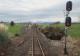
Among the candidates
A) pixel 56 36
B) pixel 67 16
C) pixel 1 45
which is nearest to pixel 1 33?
pixel 1 45

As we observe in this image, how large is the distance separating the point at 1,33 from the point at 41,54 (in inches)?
373

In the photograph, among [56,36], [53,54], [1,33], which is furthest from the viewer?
[56,36]

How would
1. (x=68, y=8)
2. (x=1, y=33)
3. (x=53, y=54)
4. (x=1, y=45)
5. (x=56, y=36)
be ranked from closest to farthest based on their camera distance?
1. (x=68, y=8)
2. (x=53, y=54)
3. (x=1, y=45)
4. (x=1, y=33)
5. (x=56, y=36)

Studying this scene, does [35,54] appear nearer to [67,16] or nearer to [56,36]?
[67,16]

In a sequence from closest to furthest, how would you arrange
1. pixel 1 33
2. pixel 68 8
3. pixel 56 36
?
pixel 68 8 < pixel 1 33 < pixel 56 36

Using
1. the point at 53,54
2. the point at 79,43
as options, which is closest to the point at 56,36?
the point at 79,43

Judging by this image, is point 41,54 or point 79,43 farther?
point 79,43

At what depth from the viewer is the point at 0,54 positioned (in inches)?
1008

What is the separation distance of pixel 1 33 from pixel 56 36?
21.8 m

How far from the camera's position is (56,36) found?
54.9 meters

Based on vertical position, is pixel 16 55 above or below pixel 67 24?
below

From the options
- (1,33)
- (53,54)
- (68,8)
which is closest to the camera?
(68,8)

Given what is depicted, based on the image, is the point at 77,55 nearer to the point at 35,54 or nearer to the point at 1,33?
the point at 35,54

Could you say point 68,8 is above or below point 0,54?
above
